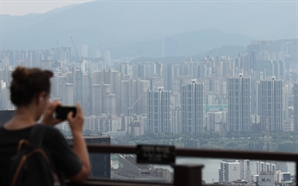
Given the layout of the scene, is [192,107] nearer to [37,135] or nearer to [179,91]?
[179,91]

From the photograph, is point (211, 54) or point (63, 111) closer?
point (63, 111)

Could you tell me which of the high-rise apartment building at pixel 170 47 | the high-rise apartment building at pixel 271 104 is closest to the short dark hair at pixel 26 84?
the high-rise apartment building at pixel 271 104

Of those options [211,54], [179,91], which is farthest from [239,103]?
[211,54]

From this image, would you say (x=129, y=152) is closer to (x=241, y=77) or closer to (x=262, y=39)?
(x=241, y=77)

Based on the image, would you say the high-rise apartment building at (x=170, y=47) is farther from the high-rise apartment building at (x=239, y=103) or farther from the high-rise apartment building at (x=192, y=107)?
the high-rise apartment building at (x=239, y=103)

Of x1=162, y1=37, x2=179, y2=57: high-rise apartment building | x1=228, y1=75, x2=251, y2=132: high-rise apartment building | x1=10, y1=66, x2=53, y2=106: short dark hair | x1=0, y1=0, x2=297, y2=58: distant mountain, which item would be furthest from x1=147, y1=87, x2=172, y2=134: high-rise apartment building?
x1=10, y1=66, x2=53, y2=106: short dark hair

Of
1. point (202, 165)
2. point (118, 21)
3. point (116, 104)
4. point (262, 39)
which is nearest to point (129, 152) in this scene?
point (202, 165)
